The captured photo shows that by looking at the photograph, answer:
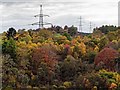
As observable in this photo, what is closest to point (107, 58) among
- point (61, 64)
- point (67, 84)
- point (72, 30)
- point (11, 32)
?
point (61, 64)

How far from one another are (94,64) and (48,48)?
182 cm

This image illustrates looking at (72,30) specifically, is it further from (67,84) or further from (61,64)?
(67,84)

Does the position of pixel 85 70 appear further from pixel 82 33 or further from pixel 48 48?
pixel 82 33

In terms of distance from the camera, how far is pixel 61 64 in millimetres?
11844

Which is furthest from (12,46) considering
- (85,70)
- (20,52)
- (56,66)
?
(85,70)

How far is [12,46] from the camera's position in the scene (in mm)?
11828

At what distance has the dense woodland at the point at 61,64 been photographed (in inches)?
389

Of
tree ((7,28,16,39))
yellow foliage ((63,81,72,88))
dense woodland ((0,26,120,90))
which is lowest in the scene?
yellow foliage ((63,81,72,88))

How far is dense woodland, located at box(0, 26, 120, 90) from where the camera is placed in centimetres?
988

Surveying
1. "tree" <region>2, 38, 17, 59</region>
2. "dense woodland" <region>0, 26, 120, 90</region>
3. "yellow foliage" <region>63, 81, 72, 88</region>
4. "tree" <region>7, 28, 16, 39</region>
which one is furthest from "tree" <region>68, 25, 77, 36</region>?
"yellow foliage" <region>63, 81, 72, 88</region>

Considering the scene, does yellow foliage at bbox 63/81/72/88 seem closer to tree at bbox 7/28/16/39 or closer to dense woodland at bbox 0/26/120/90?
dense woodland at bbox 0/26/120/90

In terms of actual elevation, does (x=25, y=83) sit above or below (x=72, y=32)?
below

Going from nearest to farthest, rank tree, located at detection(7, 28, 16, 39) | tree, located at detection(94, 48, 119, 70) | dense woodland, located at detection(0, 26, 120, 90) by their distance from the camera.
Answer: dense woodland, located at detection(0, 26, 120, 90), tree, located at detection(94, 48, 119, 70), tree, located at detection(7, 28, 16, 39)

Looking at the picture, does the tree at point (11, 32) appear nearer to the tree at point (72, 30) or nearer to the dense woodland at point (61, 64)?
the dense woodland at point (61, 64)
